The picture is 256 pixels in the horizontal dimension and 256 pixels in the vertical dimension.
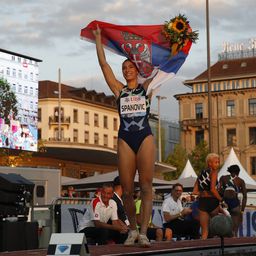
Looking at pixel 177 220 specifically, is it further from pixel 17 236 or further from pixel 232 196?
pixel 17 236

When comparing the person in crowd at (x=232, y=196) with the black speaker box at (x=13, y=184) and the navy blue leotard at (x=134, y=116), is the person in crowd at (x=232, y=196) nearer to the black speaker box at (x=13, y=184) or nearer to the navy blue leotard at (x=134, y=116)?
the black speaker box at (x=13, y=184)

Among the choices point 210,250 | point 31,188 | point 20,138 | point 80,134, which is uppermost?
point 80,134

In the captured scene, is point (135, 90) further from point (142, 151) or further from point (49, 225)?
point (49, 225)

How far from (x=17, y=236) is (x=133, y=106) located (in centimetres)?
279

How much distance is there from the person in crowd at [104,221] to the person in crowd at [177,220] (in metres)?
2.15

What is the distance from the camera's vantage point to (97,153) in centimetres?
5931

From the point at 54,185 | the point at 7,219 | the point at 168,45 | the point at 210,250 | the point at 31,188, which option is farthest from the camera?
the point at 54,185

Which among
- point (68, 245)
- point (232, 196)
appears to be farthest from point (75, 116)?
point (68, 245)

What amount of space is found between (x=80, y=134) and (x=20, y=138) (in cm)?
5528

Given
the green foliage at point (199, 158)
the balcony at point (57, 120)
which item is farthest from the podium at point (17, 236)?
the balcony at point (57, 120)

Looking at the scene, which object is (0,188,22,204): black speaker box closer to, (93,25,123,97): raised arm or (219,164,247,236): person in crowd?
(93,25,123,97): raised arm

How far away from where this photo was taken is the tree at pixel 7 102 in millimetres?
46806

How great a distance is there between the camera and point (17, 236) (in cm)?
967

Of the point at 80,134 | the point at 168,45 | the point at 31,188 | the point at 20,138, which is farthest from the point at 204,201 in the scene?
the point at 80,134
